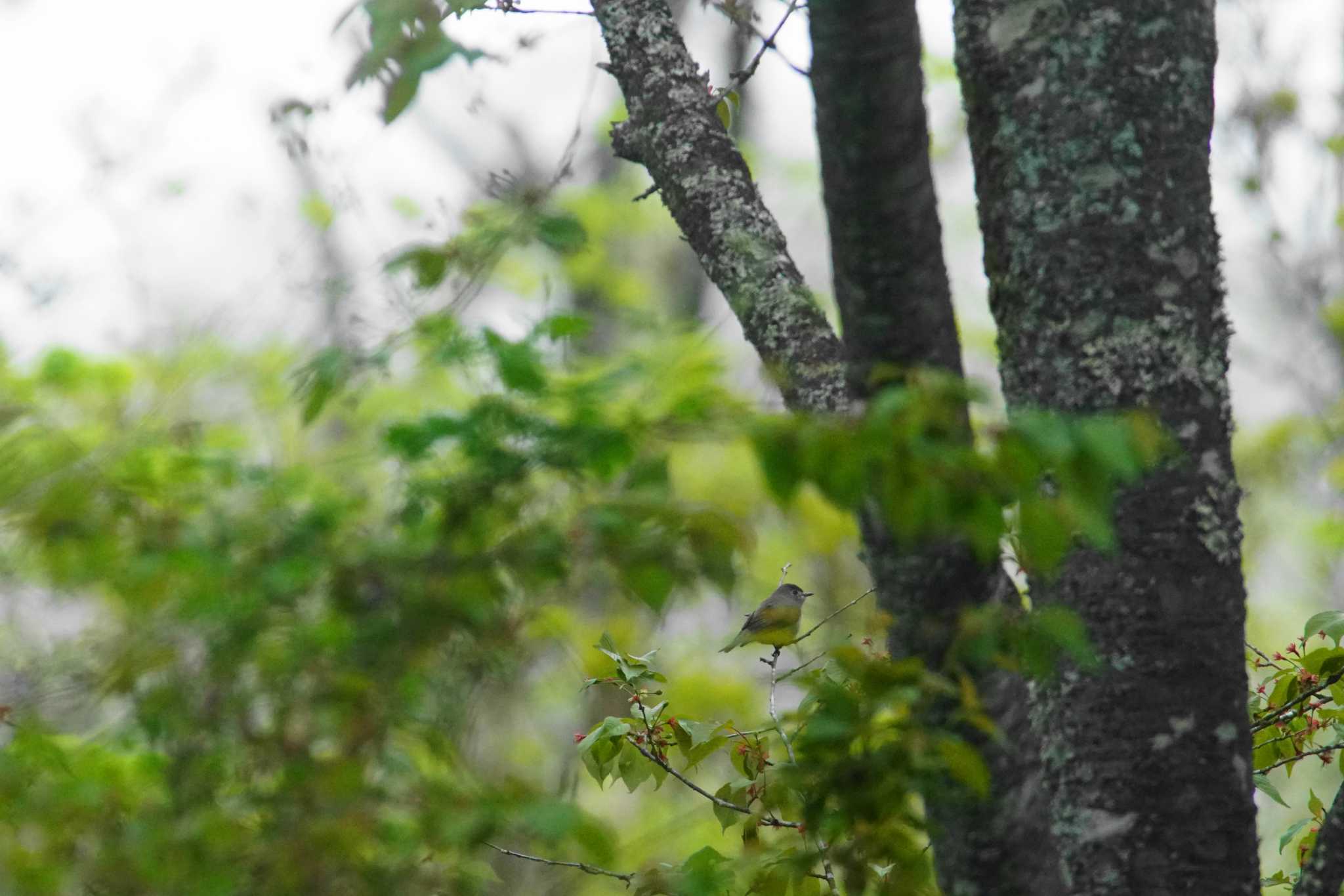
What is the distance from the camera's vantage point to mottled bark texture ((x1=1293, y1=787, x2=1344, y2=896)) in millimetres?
1351

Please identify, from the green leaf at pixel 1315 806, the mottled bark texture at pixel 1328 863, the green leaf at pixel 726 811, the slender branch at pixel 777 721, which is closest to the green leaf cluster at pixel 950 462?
the slender branch at pixel 777 721

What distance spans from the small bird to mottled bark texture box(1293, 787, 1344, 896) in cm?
78

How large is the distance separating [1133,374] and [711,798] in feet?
2.76

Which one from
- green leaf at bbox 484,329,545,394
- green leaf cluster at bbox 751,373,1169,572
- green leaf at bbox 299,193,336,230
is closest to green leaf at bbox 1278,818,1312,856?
green leaf cluster at bbox 751,373,1169,572

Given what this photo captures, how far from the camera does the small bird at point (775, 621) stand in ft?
6.54

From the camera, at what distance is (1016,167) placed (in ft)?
4.81

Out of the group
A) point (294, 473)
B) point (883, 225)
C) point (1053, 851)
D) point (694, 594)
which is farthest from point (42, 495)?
point (1053, 851)

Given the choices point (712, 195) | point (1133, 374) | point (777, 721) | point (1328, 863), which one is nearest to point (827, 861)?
point (777, 721)

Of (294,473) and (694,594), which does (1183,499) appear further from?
(294,473)

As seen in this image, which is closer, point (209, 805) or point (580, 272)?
point (209, 805)

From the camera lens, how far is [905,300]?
115cm

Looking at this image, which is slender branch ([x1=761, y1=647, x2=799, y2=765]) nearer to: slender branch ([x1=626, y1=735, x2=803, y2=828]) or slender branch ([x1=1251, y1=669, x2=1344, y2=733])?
slender branch ([x1=626, y1=735, x2=803, y2=828])

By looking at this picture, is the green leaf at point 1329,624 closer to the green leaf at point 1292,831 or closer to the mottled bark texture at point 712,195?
the green leaf at point 1292,831

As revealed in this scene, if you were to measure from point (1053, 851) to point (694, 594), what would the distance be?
0.58m
